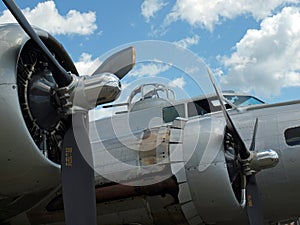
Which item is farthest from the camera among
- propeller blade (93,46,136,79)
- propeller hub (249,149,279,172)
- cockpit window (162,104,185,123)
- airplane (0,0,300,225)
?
cockpit window (162,104,185,123)

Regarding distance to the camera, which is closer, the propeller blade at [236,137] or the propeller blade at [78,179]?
the propeller blade at [78,179]

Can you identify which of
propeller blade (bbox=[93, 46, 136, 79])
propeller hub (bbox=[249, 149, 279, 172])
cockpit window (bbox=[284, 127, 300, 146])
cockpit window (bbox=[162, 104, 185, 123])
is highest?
propeller blade (bbox=[93, 46, 136, 79])

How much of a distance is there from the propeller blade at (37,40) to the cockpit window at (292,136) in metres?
4.11

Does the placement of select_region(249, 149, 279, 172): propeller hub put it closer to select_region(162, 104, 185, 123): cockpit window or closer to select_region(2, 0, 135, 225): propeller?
select_region(162, 104, 185, 123): cockpit window

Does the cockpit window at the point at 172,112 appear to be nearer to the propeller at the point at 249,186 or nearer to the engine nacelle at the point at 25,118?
the propeller at the point at 249,186

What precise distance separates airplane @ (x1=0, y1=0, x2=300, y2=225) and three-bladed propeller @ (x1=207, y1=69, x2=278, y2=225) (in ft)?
0.05

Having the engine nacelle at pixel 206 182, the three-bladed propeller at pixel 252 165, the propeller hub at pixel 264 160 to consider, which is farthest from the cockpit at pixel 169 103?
the propeller hub at pixel 264 160

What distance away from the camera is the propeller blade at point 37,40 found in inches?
184

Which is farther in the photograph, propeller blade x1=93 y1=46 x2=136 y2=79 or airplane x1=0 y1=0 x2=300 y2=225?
propeller blade x1=93 y1=46 x2=136 y2=79

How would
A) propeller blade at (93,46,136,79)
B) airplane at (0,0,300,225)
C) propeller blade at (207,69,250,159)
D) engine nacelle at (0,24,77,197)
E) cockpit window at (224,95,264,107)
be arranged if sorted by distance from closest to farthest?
engine nacelle at (0,24,77,197)
airplane at (0,0,300,225)
propeller blade at (93,46,136,79)
propeller blade at (207,69,250,159)
cockpit window at (224,95,264,107)

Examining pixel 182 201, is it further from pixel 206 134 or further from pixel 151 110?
pixel 151 110

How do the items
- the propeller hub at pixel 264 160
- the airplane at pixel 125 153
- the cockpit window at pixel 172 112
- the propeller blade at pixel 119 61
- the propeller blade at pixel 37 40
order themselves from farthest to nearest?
the cockpit window at pixel 172 112 → the propeller hub at pixel 264 160 → the propeller blade at pixel 119 61 → the airplane at pixel 125 153 → the propeller blade at pixel 37 40

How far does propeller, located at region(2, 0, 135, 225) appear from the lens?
476 cm

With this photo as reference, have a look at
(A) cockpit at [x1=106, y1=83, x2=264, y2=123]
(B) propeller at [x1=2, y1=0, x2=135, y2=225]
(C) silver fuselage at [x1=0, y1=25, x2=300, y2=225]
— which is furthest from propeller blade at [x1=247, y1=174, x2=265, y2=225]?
(B) propeller at [x1=2, y1=0, x2=135, y2=225]
